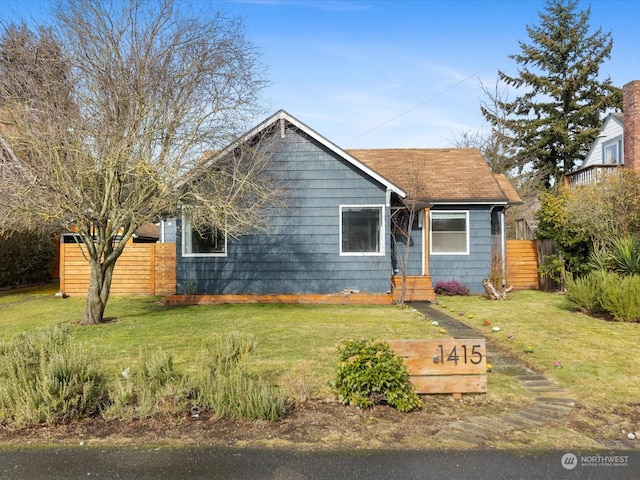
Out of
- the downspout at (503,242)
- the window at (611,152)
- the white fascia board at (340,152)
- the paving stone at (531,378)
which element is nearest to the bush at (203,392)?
the paving stone at (531,378)

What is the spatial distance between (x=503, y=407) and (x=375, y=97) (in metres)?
16.8

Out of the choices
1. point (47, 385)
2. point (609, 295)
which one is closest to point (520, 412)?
point (47, 385)

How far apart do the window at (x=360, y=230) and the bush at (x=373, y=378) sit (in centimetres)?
972

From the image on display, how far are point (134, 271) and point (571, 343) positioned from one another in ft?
47.6

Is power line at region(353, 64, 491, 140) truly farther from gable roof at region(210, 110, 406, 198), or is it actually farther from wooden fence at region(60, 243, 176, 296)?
wooden fence at region(60, 243, 176, 296)

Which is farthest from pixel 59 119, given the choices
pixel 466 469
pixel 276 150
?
pixel 466 469

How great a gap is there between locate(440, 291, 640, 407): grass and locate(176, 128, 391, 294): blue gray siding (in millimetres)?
3380

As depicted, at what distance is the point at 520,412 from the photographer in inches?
204

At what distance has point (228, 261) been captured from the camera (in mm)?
15008

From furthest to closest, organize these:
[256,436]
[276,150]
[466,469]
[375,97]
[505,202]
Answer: [375,97] → [505,202] → [276,150] → [256,436] → [466,469]

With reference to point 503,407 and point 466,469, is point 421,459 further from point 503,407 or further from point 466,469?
point 503,407

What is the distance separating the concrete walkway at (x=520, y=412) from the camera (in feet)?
15.1

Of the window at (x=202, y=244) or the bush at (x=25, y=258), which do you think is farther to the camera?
the bush at (x=25, y=258)

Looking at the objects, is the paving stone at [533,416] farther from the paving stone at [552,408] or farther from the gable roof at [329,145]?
the gable roof at [329,145]
